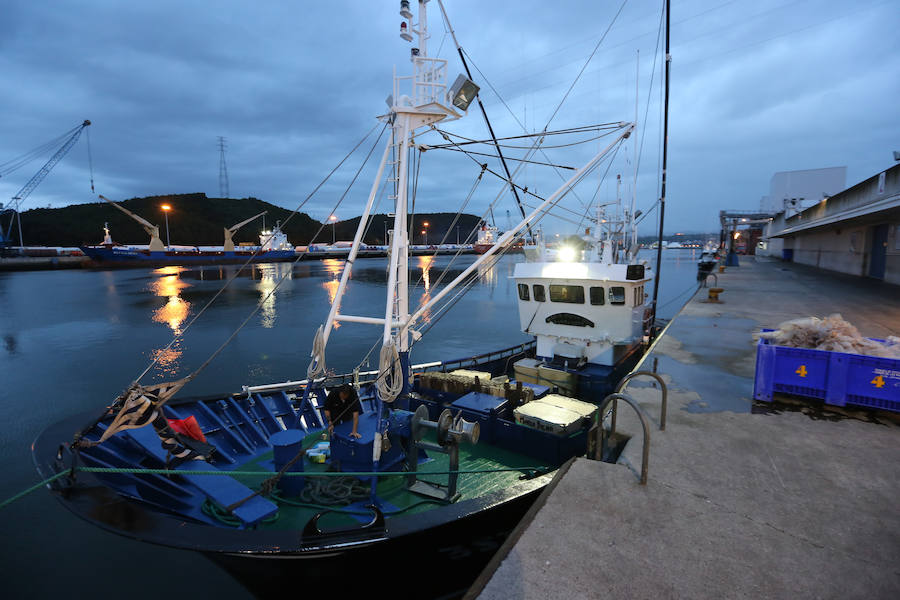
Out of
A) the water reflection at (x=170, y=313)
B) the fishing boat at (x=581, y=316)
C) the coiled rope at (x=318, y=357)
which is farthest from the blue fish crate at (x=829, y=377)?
the water reflection at (x=170, y=313)

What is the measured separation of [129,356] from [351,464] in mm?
25882

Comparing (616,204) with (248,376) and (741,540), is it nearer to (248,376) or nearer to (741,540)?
(741,540)

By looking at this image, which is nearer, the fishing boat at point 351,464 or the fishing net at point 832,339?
the fishing boat at point 351,464

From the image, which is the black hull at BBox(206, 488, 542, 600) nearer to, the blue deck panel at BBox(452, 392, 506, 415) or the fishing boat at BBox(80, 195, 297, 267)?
the blue deck panel at BBox(452, 392, 506, 415)

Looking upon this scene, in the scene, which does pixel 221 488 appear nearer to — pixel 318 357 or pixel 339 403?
pixel 339 403

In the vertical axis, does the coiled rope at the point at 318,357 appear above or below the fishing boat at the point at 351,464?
above

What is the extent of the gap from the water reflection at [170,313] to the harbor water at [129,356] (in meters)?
0.19

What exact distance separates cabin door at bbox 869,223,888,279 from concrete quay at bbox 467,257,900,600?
2882cm

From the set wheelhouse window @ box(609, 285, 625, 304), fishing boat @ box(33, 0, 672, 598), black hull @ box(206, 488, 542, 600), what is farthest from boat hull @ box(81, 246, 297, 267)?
black hull @ box(206, 488, 542, 600)

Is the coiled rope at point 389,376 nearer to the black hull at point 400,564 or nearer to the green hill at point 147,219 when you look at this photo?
the black hull at point 400,564

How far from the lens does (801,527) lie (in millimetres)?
3973

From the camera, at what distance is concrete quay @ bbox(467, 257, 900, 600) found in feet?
10.7

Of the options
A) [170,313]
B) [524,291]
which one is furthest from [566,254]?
[170,313]

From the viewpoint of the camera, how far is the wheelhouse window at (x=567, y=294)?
47.1 ft
